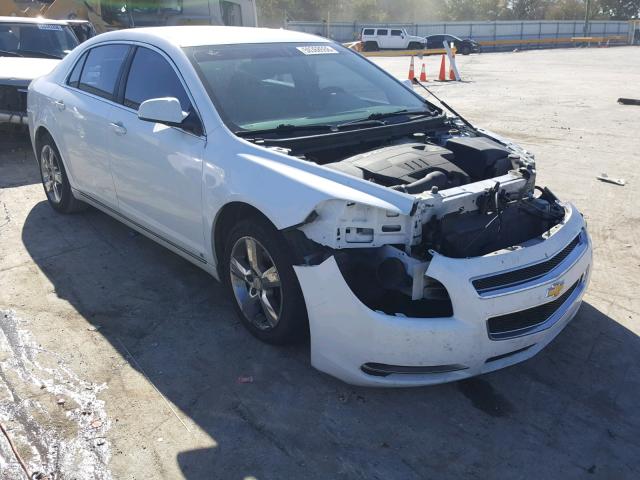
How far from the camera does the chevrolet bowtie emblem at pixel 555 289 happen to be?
3.02 m

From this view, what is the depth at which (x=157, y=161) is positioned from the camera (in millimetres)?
3996

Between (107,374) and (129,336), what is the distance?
41cm

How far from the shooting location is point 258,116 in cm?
379

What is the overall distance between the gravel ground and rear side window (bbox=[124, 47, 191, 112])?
1334 mm

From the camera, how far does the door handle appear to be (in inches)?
169

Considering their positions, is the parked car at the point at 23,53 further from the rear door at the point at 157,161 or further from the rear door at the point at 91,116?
the rear door at the point at 157,161

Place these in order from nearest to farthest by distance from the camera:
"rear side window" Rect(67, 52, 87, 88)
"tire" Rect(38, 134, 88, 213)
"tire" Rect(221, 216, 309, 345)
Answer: "tire" Rect(221, 216, 309, 345), "rear side window" Rect(67, 52, 87, 88), "tire" Rect(38, 134, 88, 213)

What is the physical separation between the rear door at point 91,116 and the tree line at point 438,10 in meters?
Result: 62.9

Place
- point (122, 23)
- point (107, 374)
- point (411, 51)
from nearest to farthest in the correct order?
point (107, 374) → point (122, 23) → point (411, 51)

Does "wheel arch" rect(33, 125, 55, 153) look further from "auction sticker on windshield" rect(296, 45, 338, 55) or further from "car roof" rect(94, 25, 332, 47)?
"auction sticker on windshield" rect(296, 45, 338, 55)

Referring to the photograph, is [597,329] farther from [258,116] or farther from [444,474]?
[258,116]

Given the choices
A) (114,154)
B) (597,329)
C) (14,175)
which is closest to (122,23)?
(14,175)

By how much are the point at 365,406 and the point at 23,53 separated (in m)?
9.02

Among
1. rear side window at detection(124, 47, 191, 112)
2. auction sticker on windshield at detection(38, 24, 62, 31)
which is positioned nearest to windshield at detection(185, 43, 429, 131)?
Result: rear side window at detection(124, 47, 191, 112)
